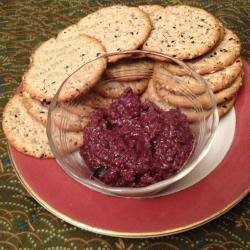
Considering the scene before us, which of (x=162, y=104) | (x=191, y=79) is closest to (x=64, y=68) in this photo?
(x=162, y=104)

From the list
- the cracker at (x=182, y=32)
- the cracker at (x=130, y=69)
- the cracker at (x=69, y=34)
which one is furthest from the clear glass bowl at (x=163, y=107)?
the cracker at (x=69, y=34)

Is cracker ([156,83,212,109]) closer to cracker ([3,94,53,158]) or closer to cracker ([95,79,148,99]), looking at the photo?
cracker ([95,79,148,99])

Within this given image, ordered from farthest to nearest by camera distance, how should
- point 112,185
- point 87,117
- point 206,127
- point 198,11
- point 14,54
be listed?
point 14,54
point 198,11
point 87,117
point 206,127
point 112,185

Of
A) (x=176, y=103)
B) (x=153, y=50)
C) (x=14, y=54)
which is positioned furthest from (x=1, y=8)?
(x=176, y=103)

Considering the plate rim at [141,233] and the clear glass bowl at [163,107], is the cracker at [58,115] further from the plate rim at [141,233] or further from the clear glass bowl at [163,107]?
the plate rim at [141,233]

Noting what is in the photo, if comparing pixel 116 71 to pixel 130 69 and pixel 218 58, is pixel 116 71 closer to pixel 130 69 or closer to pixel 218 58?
pixel 130 69

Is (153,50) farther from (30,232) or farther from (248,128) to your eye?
(30,232)
